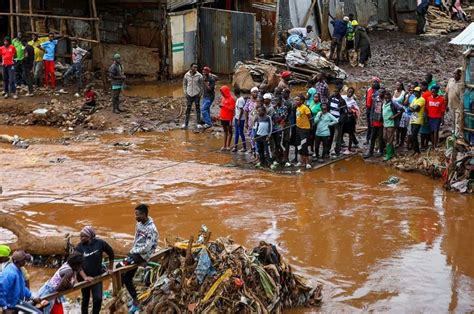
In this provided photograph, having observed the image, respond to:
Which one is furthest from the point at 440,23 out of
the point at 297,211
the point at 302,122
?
the point at 297,211

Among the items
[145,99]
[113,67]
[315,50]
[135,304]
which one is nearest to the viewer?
[135,304]

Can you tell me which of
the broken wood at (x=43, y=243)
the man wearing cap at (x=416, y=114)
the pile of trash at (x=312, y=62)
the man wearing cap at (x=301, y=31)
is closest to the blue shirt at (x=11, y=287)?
the broken wood at (x=43, y=243)

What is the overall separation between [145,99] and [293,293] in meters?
12.3

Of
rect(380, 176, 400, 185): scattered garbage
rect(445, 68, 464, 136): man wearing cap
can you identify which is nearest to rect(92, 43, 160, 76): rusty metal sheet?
rect(445, 68, 464, 136): man wearing cap

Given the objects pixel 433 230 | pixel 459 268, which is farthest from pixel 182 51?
pixel 459 268

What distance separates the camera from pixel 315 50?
83.3 feet

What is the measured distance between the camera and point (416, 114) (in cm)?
1568

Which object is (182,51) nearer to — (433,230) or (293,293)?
(433,230)

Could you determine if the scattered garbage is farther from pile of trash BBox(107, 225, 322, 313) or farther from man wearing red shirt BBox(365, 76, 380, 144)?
pile of trash BBox(107, 225, 322, 313)

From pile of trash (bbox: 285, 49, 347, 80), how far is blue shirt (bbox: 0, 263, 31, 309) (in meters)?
15.8

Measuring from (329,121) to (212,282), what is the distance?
744 centimetres

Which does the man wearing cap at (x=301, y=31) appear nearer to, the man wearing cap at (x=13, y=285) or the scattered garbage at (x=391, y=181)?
the scattered garbage at (x=391, y=181)

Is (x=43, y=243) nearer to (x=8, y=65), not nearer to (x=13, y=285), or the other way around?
(x=13, y=285)

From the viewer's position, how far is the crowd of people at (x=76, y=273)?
802cm
